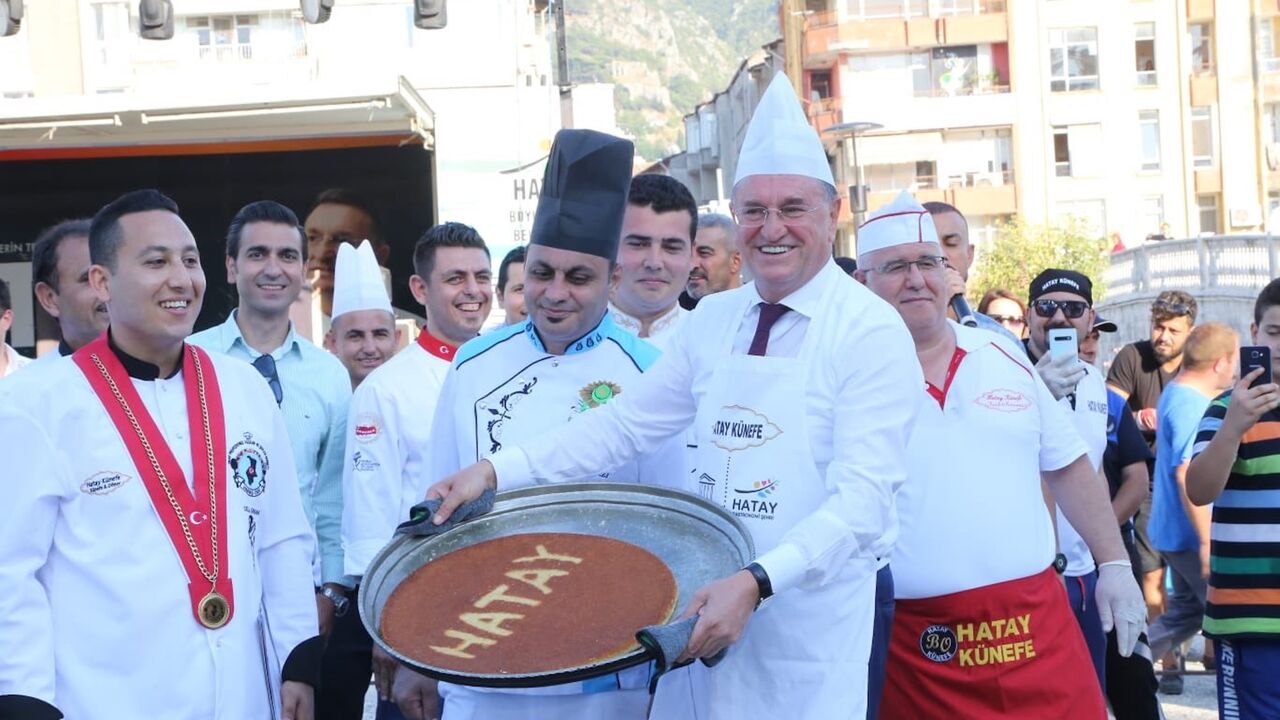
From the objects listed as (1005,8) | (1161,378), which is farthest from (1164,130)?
(1161,378)

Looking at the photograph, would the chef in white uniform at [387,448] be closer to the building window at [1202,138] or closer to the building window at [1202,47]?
the building window at [1202,138]

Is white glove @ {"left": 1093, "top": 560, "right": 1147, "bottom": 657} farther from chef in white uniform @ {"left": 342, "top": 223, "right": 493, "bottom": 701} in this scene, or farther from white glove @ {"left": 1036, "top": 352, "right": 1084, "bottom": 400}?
chef in white uniform @ {"left": 342, "top": 223, "right": 493, "bottom": 701}

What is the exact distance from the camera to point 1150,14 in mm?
47406

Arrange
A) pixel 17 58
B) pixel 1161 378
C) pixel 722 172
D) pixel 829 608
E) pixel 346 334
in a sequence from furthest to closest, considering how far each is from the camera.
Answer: pixel 722 172 → pixel 17 58 → pixel 1161 378 → pixel 346 334 → pixel 829 608

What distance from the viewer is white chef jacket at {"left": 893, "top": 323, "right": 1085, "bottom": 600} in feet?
13.6

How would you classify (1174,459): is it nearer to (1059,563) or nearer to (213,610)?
(1059,563)

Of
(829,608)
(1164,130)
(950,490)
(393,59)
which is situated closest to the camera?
(829,608)

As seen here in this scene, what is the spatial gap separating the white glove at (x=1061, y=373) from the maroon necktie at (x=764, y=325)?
1.67 m

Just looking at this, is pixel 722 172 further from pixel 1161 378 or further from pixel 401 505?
pixel 401 505

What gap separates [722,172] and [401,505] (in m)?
63.7

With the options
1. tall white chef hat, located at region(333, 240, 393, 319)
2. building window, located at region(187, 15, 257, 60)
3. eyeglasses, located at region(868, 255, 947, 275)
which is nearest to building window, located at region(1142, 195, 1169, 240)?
building window, located at region(187, 15, 257, 60)

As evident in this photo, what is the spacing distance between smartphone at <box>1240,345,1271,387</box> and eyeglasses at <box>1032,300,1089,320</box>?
0.90 metres

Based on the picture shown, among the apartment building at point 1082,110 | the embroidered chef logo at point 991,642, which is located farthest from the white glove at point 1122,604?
the apartment building at point 1082,110

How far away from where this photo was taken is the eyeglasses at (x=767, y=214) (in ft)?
11.5
